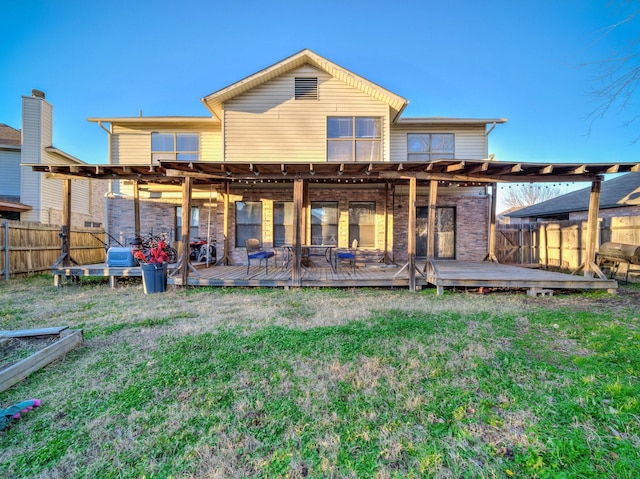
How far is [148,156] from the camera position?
10344 millimetres

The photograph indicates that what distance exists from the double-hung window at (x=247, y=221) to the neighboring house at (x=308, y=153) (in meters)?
0.04

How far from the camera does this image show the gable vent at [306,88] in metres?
9.67

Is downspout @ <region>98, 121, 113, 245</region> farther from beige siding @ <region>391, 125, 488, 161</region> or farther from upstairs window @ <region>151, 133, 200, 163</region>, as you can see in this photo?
beige siding @ <region>391, 125, 488, 161</region>

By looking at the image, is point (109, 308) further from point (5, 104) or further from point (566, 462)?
point (5, 104)

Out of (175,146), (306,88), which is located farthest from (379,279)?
(175,146)

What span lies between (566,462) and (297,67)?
10.8 meters

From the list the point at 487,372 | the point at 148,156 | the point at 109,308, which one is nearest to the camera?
the point at 487,372

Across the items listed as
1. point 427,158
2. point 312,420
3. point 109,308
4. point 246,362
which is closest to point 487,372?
point 312,420

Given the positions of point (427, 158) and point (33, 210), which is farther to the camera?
point (33, 210)

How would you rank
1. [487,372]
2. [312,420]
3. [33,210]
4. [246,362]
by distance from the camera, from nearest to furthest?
[312,420], [487,372], [246,362], [33,210]

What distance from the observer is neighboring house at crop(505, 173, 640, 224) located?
10.4 metres

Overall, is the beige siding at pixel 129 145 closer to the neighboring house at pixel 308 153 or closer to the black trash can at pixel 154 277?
the neighboring house at pixel 308 153

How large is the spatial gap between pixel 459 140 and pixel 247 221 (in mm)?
8213

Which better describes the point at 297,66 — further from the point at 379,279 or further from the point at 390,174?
the point at 379,279
